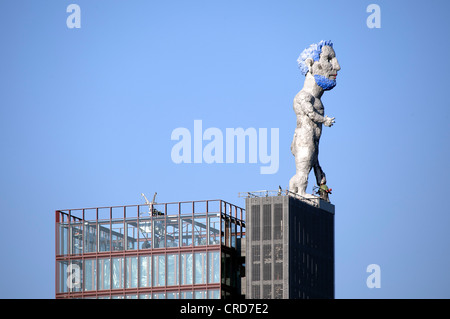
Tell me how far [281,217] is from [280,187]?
2.88 metres

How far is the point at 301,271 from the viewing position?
199500 mm

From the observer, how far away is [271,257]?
650ft
